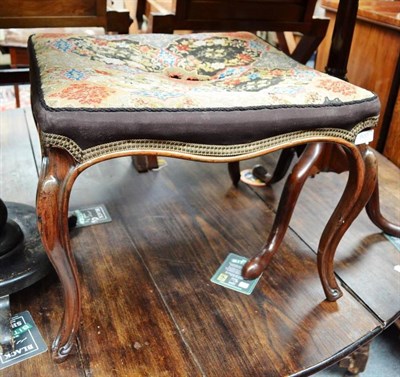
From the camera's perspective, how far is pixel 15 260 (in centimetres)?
91

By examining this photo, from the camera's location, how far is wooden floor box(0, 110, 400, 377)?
2.65ft

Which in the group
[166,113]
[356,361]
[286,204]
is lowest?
[356,361]

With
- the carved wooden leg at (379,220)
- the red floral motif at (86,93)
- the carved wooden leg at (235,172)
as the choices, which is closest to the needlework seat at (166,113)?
the red floral motif at (86,93)

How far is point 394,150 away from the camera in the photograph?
5.46 feet

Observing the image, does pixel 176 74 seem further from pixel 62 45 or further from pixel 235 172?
pixel 235 172

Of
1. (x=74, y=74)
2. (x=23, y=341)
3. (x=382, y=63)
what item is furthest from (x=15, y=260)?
(x=382, y=63)

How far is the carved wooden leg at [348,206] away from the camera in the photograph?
0.84 meters

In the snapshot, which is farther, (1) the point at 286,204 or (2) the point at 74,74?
(1) the point at 286,204

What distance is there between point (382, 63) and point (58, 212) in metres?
1.35

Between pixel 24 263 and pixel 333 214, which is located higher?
pixel 333 214

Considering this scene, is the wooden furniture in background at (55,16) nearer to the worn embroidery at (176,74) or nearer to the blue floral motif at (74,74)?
the worn embroidery at (176,74)

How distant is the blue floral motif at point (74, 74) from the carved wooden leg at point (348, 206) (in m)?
0.45

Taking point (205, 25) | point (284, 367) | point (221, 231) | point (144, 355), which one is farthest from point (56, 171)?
point (205, 25)

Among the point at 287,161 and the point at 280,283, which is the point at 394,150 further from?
the point at 280,283
